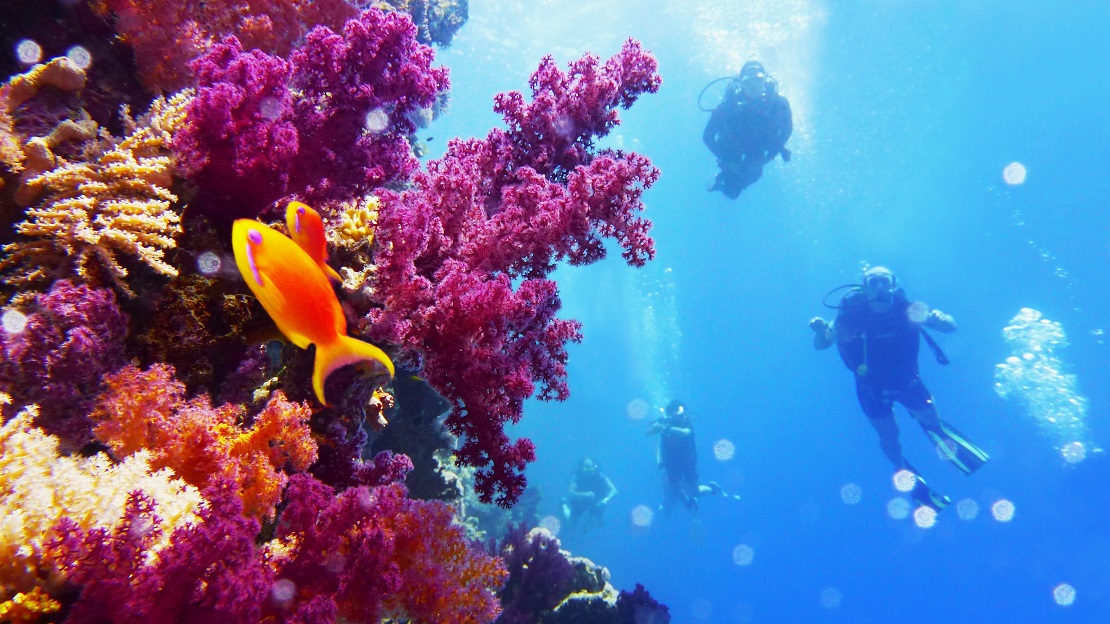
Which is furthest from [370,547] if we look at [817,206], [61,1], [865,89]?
[817,206]

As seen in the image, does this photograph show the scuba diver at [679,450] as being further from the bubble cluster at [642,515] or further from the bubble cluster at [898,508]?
the bubble cluster at [898,508]

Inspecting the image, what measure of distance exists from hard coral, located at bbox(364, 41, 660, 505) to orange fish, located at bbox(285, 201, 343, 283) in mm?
258

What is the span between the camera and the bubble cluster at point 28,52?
2.88 metres

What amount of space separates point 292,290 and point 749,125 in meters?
17.9

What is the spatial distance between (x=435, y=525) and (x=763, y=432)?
117 meters

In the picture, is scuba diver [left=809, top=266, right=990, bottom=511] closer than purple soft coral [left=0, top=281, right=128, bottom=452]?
No

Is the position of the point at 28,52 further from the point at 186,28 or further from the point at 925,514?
the point at 925,514

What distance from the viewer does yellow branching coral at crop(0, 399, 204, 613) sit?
4.45 ft

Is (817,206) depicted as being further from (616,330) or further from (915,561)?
(915,561)

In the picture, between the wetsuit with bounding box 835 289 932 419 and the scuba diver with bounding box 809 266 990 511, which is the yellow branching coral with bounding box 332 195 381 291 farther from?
the wetsuit with bounding box 835 289 932 419

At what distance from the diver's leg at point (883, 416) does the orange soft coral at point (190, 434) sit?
1885 centimetres

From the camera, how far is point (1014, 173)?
6103 centimetres

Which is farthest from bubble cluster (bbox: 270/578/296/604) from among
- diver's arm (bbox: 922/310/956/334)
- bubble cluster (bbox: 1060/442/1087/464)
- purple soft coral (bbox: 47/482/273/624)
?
bubble cluster (bbox: 1060/442/1087/464)

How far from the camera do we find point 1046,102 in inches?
2119
